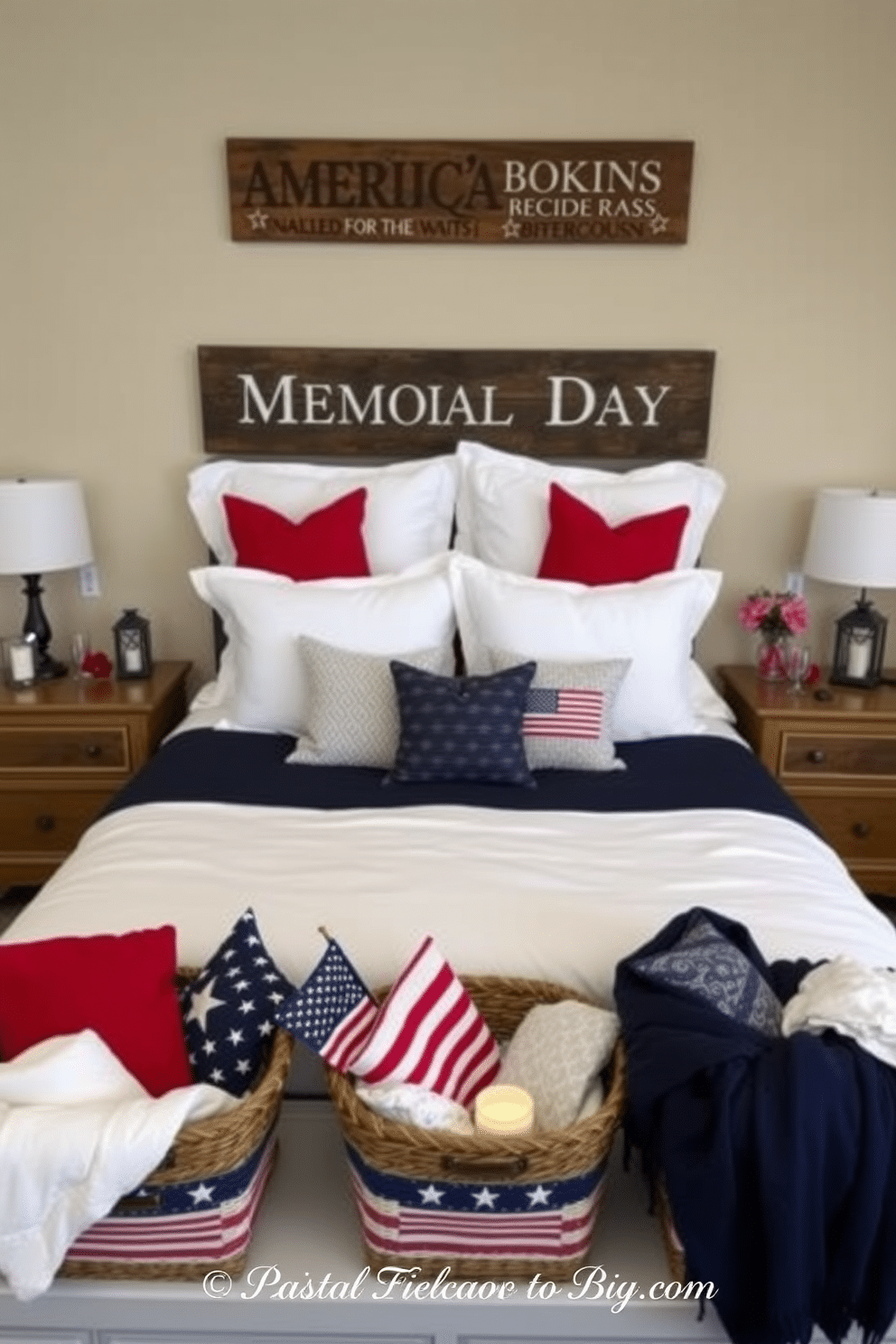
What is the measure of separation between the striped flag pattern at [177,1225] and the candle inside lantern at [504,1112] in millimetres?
296

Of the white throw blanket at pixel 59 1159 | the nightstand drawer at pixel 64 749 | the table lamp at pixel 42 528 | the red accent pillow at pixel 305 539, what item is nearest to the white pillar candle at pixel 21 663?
the table lamp at pixel 42 528

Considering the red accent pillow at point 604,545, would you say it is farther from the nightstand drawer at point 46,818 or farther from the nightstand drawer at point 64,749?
the nightstand drawer at point 46,818

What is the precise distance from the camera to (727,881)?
184 centimetres

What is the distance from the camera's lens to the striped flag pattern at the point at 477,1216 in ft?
4.25

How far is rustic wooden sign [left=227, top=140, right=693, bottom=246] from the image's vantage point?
112 inches

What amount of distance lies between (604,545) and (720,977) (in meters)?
1.47

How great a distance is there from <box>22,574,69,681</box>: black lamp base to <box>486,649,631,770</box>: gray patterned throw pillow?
1.48m

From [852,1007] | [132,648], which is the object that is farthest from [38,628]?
[852,1007]

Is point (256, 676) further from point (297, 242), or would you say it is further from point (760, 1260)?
point (760, 1260)

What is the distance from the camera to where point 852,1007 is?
1340 mm

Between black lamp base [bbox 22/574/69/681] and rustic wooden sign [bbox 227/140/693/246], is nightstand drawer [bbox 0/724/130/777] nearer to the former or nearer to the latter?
black lamp base [bbox 22/574/69/681]

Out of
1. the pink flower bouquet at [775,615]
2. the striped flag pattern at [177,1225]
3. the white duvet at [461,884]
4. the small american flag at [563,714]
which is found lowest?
the striped flag pattern at [177,1225]

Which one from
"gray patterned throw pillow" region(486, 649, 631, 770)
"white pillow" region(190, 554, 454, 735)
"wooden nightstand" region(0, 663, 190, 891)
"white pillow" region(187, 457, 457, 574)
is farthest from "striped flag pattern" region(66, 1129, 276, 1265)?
"white pillow" region(187, 457, 457, 574)

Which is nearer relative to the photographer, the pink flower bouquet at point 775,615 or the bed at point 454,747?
the bed at point 454,747
